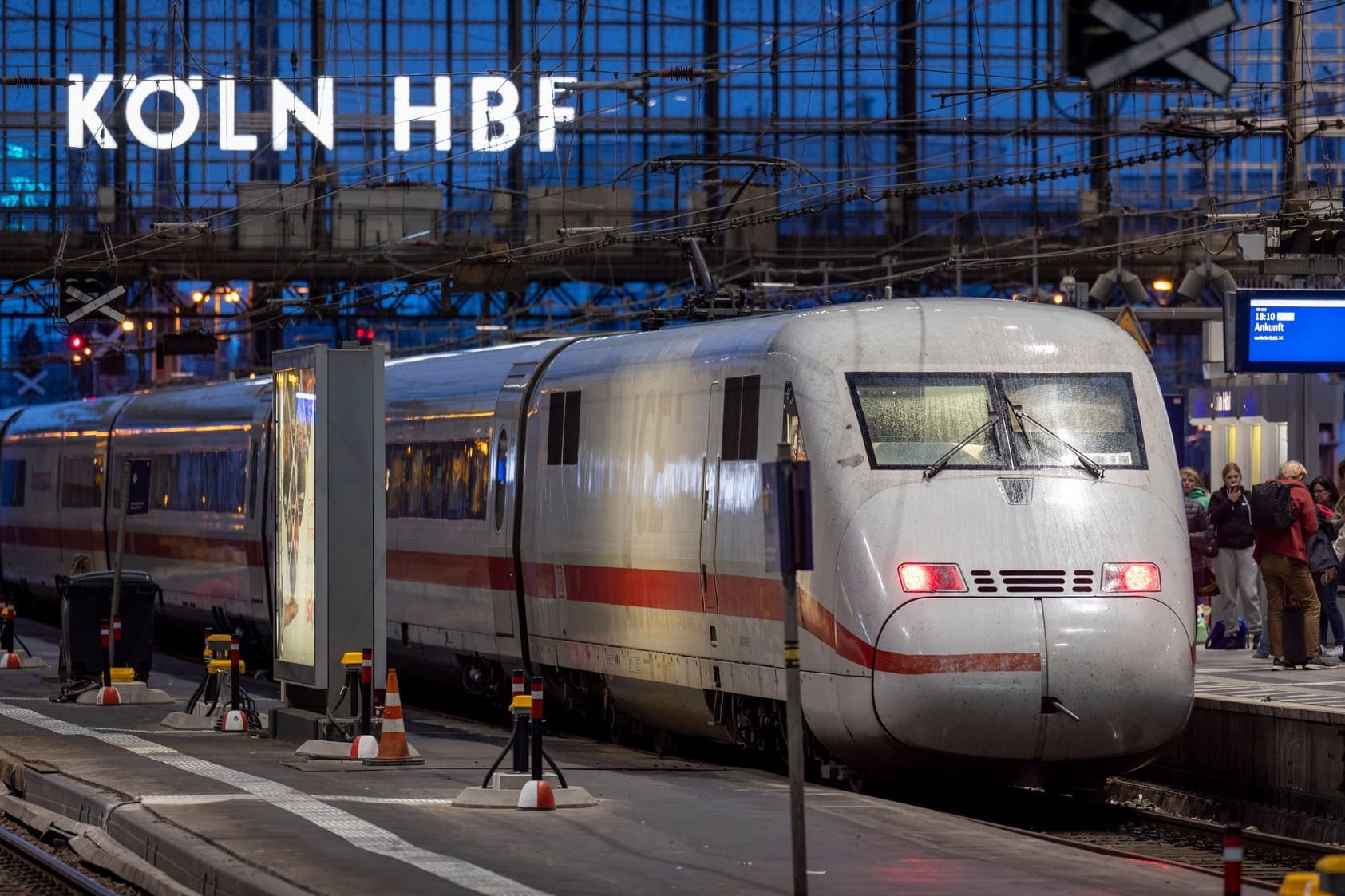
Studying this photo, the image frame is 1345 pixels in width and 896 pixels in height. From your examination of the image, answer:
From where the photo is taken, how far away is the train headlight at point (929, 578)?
14.2 m

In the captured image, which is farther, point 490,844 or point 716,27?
point 716,27

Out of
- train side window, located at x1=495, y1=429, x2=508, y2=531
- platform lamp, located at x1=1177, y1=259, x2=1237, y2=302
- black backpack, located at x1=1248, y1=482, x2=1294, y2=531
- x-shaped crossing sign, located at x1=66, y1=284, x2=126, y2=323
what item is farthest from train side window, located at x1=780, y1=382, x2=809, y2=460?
platform lamp, located at x1=1177, y1=259, x2=1237, y2=302

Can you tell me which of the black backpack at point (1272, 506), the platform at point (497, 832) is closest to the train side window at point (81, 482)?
the platform at point (497, 832)

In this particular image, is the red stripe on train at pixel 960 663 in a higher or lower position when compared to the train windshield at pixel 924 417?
lower

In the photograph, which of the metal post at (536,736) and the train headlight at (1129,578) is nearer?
the metal post at (536,736)

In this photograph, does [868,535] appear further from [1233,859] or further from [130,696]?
[130,696]

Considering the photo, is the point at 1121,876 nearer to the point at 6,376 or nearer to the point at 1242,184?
the point at 1242,184

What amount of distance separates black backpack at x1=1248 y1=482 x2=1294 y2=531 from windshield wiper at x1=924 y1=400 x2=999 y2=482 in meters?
5.61

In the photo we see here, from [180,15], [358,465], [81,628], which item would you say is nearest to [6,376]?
[180,15]

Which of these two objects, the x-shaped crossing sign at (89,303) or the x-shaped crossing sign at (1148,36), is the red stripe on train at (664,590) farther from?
the x-shaped crossing sign at (1148,36)

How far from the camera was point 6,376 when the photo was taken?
75.8 metres

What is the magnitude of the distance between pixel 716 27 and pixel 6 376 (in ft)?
97.8

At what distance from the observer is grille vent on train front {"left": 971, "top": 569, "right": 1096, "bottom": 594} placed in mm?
14242

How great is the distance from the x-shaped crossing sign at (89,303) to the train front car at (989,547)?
17047 millimetres
